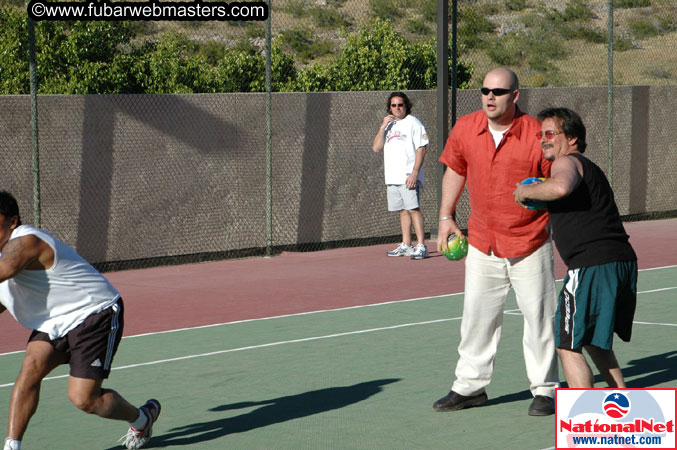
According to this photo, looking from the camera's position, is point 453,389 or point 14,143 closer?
point 453,389

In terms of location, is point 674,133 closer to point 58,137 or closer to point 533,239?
point 58,137

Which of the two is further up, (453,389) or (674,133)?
(674,133)

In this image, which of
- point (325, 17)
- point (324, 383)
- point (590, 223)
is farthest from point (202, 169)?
point (325, 17)

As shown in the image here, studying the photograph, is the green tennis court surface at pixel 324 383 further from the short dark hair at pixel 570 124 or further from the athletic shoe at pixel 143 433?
the short dark hair at pixel 570 124

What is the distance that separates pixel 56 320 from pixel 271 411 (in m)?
1.71

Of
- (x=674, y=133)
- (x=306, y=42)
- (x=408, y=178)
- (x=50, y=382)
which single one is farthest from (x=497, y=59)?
(x=50, y=382)

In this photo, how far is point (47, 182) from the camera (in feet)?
43.3

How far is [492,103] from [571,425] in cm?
220

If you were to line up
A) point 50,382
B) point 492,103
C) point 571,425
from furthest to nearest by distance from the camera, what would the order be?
point 50,382 → point 492,103 → point 571,425

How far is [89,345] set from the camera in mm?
5949

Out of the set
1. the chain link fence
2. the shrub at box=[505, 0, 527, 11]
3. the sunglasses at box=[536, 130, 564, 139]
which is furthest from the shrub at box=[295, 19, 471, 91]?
the sunglasses at box=[536, 130, 564, 139]

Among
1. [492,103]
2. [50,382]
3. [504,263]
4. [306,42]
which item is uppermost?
[306,42]

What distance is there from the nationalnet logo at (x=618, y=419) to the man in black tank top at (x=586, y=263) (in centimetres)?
74

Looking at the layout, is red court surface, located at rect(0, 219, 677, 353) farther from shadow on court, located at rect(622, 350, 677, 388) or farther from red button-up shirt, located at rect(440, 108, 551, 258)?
red button-up shirt, located at rect(440, 108, 551, 258)
